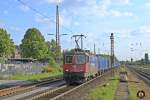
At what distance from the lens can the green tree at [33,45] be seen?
121m

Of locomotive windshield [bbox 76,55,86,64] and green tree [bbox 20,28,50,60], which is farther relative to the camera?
green tree [bbox 20,28,50,60]

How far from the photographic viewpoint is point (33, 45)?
393 feet

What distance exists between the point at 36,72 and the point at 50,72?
4876 mm

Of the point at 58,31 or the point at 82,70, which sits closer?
the point at 82,70

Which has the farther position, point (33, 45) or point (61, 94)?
point (33, 45)

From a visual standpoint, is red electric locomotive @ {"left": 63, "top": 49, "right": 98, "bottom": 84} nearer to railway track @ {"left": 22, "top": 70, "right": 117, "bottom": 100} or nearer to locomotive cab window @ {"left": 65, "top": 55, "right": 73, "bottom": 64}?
locomotive cab window @ {"left": 65, "top": 55, "right": 73, "bottom": 64}

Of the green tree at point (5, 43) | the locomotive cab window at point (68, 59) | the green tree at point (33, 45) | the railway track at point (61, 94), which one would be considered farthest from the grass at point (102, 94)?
the green tree at point (33, 45)

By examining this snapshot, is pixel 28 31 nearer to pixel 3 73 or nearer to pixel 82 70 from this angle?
pixel 3 73

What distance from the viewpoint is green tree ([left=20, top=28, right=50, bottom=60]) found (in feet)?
397

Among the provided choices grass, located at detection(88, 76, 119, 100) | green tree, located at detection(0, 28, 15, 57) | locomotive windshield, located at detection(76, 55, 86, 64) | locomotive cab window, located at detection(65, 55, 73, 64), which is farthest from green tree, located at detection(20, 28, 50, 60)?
grass, located at detection(88, 76, 119, 100)

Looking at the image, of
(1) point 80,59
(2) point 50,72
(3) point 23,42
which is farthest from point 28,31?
(1) point 80,59

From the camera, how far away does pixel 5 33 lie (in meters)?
111

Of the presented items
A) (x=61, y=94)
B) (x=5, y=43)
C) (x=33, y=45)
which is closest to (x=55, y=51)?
(x=5, y=43)

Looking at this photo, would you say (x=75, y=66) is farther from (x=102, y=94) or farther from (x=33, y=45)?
(x=33, y=45)
